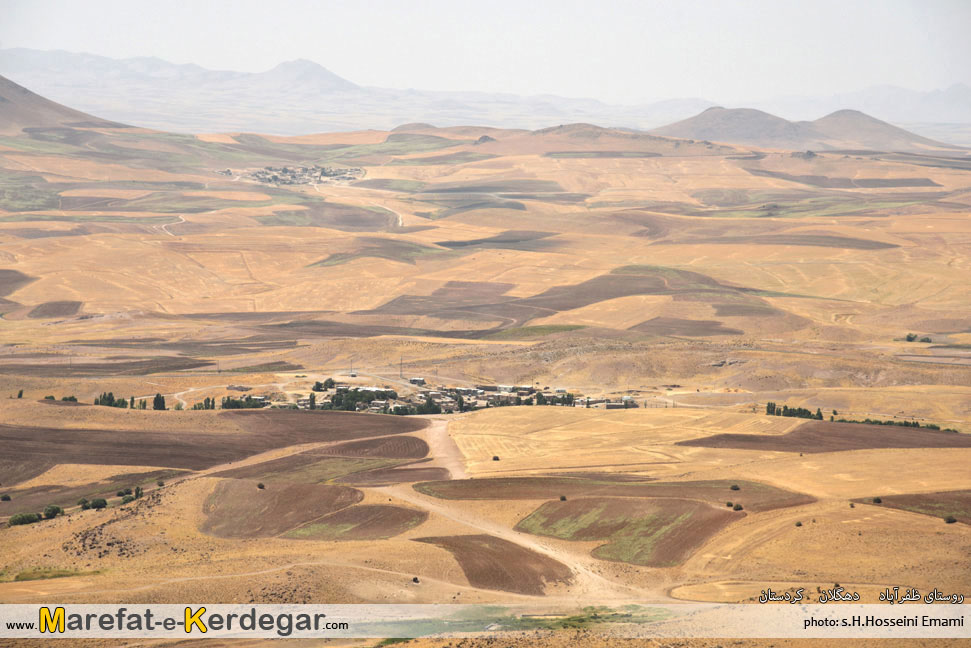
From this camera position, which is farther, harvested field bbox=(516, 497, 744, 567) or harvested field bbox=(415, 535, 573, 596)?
harvested field bbox=(516, 497, 744, 567)

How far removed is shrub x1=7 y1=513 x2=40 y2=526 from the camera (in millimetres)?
66125

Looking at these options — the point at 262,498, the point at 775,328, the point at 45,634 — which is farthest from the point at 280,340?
the point at 45,634

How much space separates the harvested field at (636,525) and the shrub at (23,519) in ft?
107

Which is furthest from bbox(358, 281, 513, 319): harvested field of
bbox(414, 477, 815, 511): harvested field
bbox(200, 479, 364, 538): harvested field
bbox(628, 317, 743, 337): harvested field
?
bbox(200, 479, 364, 538): harvested field

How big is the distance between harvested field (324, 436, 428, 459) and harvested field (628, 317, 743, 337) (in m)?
75.0

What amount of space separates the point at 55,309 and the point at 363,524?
135m

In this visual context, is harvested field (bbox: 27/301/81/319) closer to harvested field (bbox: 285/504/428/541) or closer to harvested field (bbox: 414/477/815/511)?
harvested field (bbox: 414/477/815/511)

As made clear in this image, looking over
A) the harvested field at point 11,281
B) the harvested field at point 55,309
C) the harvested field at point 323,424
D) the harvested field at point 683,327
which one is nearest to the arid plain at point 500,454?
the harvested field at point 323,424

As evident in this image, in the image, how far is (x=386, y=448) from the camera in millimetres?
91562

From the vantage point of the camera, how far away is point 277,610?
149 feet

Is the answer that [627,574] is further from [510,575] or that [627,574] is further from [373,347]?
[373,347]

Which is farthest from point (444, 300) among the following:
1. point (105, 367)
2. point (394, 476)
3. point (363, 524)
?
point (363, 524)

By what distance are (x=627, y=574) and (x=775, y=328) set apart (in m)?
114

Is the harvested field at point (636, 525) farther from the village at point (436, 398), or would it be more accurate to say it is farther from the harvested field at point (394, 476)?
the village at point (436, 398)
